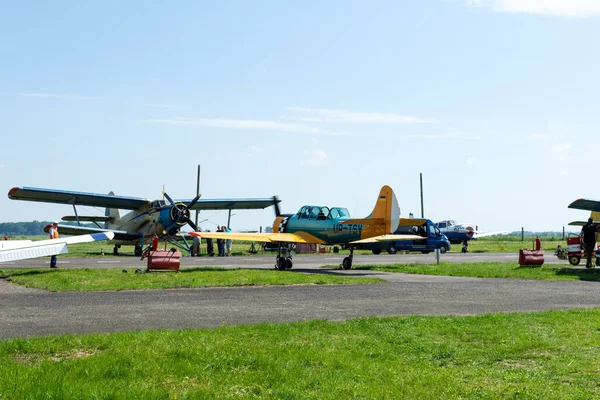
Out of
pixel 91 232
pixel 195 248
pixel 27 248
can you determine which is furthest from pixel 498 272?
pixel 91 232

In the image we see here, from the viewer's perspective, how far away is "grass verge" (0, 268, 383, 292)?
1916 cm

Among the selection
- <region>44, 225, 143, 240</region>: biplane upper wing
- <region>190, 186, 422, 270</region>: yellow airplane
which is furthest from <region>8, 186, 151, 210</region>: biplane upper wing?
<region>190, 186, 422, 270</region>: yellow airplane

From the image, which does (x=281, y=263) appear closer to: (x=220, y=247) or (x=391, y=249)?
(x=220, y=247)

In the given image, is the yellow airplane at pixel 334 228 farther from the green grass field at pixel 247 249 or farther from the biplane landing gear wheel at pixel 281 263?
the green grass field at pixel 247 249

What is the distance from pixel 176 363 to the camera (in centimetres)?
796

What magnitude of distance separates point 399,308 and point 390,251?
3401cm

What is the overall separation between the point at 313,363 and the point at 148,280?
13.1 meters

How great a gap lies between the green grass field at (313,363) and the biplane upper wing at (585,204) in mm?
17425

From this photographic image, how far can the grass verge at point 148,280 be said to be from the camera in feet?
62.9

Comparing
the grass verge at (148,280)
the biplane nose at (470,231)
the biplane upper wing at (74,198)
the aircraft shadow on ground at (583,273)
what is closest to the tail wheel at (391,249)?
the biplane nose at (470,231)

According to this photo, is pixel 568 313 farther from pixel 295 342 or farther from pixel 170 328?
pixel 170 328

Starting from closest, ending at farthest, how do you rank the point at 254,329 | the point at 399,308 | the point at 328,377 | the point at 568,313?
1. the point at 328,377
2. the point at 254,329
3. the point at 568,313
4. the point at 399,308

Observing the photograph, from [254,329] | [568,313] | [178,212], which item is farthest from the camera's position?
[178,212]

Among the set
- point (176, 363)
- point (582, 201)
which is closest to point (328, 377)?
point (176, 363)
